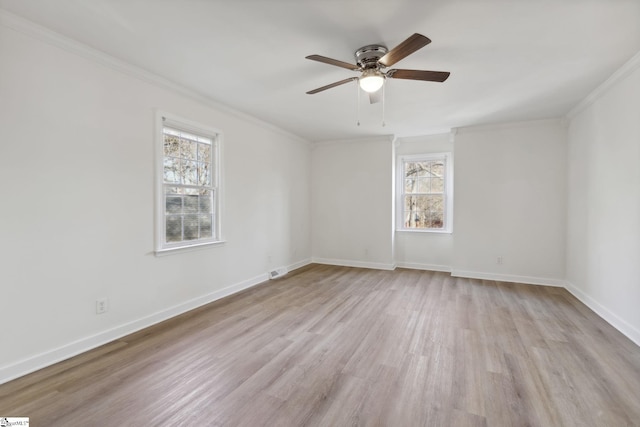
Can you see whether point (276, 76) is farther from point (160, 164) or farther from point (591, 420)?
point (591, 420)

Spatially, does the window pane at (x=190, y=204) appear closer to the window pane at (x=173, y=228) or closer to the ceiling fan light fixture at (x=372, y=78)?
the window pane at (x=173, y=228)

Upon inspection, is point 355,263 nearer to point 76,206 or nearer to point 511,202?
point 511,202

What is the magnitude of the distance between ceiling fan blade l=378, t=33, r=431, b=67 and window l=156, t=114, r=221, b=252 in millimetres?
2395

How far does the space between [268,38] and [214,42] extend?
457 mm

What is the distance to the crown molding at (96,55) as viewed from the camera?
6.77 feet

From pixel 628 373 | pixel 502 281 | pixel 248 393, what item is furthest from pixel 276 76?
pixel 502 281

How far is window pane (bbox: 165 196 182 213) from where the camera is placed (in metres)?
3.28

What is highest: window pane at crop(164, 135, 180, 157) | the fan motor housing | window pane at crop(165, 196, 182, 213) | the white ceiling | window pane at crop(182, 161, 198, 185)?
the white ceiling

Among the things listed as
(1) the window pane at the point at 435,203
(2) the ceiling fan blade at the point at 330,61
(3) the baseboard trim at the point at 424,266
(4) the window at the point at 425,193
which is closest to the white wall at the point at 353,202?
(3) the baseboard trim at the point at 424,266

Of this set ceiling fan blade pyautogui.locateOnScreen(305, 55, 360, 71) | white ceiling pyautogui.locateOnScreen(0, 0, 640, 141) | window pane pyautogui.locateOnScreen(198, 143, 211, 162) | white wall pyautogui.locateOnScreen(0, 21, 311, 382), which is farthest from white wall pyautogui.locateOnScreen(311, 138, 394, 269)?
ceiling fan blade pyautogui.locateOnScreen(305, 55, 360, 71)

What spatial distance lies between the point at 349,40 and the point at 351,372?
2617 mm

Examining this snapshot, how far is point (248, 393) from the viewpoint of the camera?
1.95 meters

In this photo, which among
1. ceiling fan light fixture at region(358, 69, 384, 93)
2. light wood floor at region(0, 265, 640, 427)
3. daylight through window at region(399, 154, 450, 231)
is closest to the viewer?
light wood floor at region(0, 265, 640, 427)

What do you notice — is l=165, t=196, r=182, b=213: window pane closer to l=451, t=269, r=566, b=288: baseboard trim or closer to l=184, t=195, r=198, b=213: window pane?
l=184, t=195, r=198, b=213: window pane
